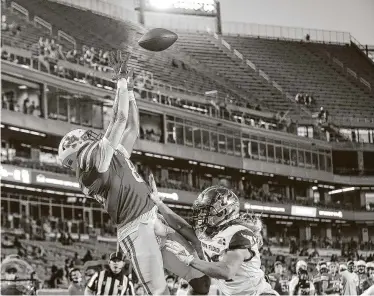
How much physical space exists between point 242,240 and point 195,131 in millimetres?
10254

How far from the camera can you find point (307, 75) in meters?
11.8

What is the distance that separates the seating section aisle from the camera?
1034cm

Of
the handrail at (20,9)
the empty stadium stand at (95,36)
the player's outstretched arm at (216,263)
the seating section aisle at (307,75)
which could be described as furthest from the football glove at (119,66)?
the handrail at (20,9)

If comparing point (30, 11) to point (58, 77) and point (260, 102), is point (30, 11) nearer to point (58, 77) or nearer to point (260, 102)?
point (58, 77)

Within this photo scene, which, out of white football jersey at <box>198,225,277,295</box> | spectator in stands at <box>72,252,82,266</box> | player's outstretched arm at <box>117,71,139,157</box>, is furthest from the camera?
spectator in stands at <box>72,252,82,266</box>

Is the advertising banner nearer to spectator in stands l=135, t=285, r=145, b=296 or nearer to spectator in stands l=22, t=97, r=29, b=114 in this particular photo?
spectator in stands l=22, t=97, r=29, b=114

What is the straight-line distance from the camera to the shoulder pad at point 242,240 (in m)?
2.97

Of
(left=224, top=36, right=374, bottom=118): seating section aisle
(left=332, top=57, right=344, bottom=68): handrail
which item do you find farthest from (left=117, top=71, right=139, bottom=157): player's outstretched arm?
(left=332, top=57, right=344, bottom=68): handrail

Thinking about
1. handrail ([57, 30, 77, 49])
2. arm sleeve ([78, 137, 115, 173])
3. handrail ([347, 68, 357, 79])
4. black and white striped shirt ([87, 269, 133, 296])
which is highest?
handrail ([57, 30, 77, 49])

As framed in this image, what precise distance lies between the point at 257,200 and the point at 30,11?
17.1 feet

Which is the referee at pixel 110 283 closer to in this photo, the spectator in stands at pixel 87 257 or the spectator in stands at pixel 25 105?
the spectator in stands at pixel 87 257

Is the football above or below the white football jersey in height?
above

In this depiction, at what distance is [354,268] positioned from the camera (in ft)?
25.6

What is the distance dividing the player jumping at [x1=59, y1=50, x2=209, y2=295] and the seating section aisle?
22.1ft
